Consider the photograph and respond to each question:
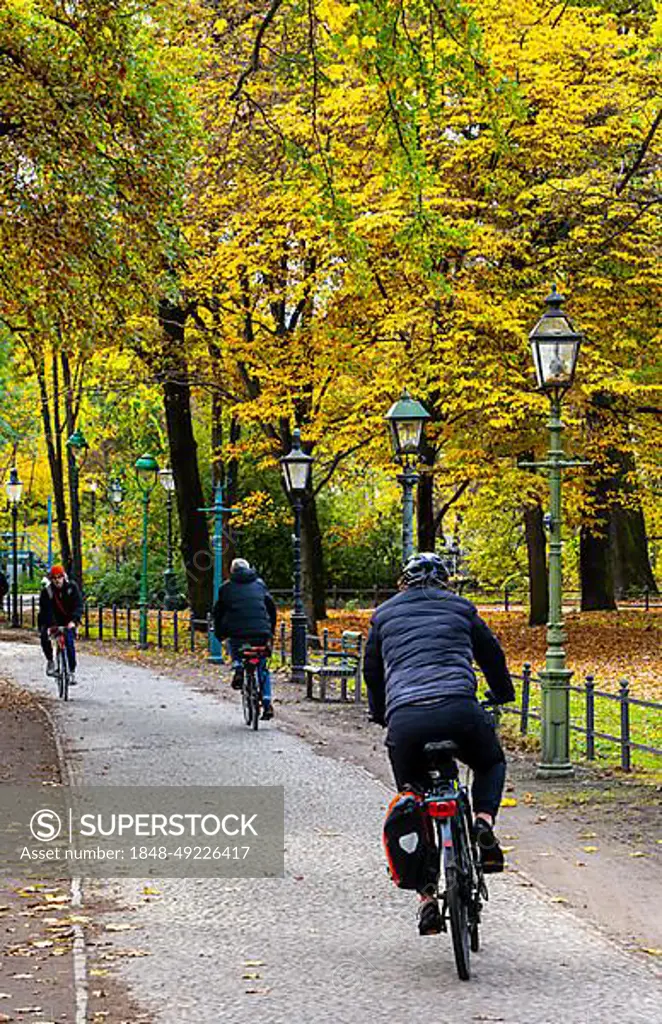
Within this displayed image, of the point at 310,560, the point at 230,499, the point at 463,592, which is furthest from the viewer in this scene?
the point at 463,592

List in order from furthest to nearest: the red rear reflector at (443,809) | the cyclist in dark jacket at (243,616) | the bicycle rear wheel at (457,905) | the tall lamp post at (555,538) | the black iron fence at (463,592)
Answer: the black iron fence at (463,592) < the cyclist in dark jacket at (243,616) < the tall lamp post at (555,538) < the red rear reflector at (443,809) < the bicycle rear wheel at (457,905)

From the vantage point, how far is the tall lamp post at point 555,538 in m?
14.4

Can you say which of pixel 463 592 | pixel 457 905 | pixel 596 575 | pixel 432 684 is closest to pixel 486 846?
pixel 457 905

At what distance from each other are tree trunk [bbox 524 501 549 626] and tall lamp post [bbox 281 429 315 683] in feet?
40.3

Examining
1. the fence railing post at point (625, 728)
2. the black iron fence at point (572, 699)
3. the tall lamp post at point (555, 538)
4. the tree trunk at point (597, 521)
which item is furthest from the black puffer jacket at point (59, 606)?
the tree trunk at point (597, 521)

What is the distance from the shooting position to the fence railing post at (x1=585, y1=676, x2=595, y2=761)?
1520 cm

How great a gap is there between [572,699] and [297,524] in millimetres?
5199

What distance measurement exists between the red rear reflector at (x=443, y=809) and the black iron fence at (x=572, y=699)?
6.79 metres

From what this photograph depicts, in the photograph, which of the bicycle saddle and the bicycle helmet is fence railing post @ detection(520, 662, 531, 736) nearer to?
the bicycle helmet

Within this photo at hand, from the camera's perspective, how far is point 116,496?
51.8 m

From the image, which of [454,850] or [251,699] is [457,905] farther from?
[251,699]

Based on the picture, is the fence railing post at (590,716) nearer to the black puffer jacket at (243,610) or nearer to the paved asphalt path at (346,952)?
the paved asphalt path at (346,952)

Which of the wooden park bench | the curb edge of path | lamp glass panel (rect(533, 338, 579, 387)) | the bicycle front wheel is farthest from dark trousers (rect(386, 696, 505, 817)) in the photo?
the bicycle front wheel

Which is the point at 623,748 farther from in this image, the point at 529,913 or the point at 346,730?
the point at 529,913
